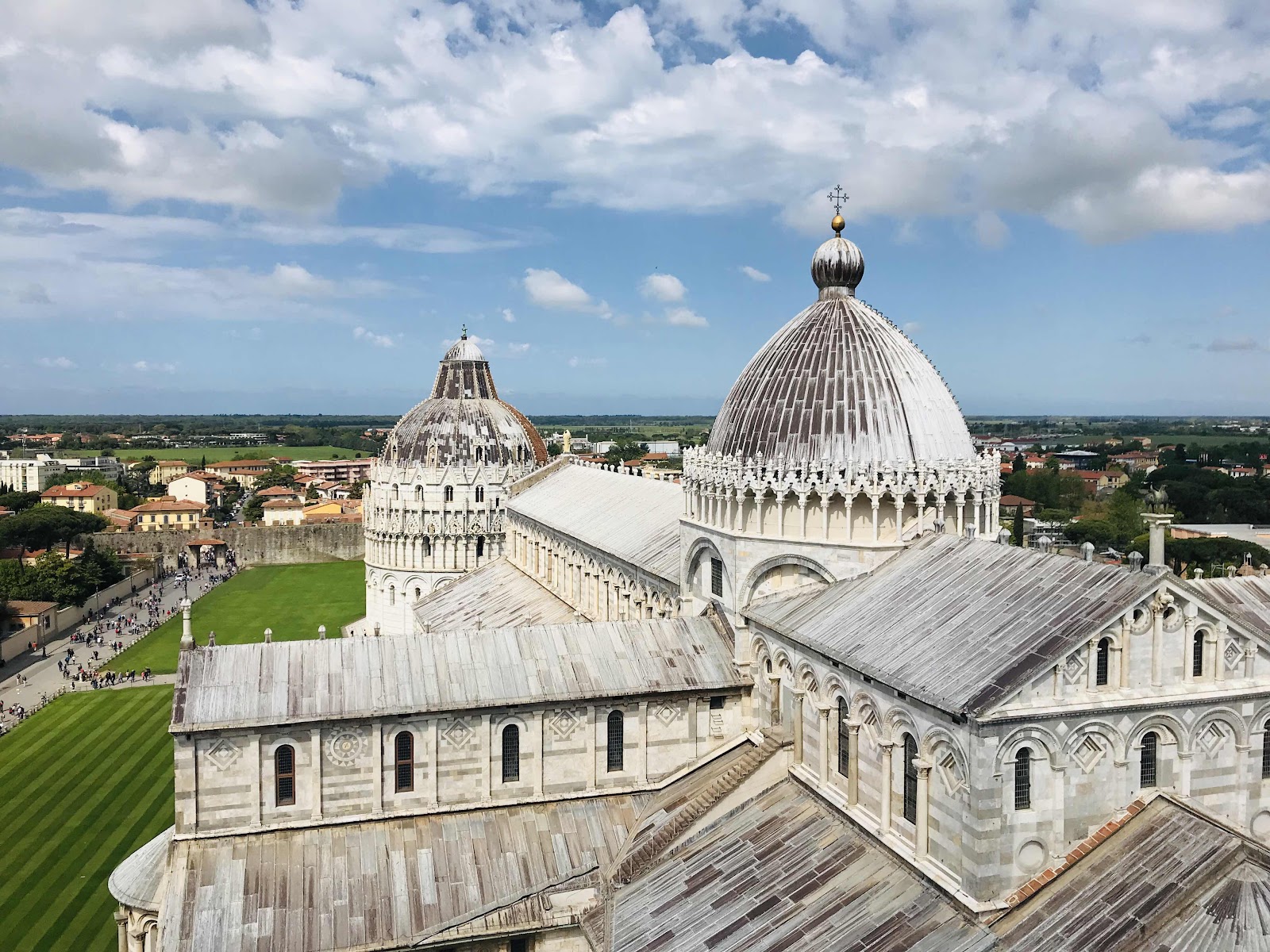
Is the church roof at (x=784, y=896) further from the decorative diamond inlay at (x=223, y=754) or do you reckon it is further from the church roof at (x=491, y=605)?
the church roof at (x=491, y=605)

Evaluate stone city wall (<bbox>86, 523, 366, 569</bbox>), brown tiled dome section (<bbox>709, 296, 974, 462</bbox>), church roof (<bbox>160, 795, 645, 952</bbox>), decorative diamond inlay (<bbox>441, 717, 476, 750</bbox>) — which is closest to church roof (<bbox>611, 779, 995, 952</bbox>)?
church roof (<bbox>160, 795, 645, 952</bbox>)

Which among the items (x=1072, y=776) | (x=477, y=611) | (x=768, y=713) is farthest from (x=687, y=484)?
(x=477, y=611)

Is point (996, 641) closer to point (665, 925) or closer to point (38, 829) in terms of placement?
point (665, 925)

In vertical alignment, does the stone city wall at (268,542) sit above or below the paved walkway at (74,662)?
above

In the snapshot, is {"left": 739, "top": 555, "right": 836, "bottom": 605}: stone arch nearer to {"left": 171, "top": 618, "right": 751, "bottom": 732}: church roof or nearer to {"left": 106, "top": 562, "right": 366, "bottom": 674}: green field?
{"left": 171, "top": 618, "right": 751, "bottom": 732}: church roof

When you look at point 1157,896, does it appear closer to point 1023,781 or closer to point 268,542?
point 1023,781

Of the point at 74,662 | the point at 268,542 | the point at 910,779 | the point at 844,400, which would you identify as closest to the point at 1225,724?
the point at 910,779

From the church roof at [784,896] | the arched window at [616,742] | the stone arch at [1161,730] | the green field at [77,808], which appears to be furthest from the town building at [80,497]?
the stone arch at [1161,730]
